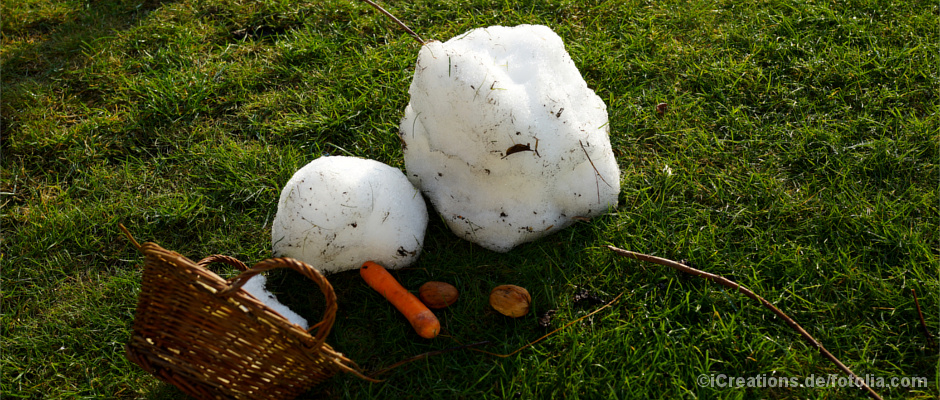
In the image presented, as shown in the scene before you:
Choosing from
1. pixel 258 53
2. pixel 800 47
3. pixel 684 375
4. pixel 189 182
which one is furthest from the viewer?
pixel 258 53

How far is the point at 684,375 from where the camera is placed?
82.3 inches

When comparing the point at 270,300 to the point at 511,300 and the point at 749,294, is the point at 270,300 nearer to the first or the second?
the point at 511,300

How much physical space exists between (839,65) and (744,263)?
1.28 m

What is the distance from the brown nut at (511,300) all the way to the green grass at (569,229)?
0.20 feet

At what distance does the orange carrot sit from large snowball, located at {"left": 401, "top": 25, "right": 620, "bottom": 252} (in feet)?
1.15

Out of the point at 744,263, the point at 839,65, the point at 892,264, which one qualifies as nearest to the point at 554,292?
the point at 744,263

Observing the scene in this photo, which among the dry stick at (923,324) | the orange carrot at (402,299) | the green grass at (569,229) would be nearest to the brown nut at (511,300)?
the green grass at (569,229)

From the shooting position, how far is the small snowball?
219 cm

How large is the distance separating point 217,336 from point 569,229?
4.31 ft

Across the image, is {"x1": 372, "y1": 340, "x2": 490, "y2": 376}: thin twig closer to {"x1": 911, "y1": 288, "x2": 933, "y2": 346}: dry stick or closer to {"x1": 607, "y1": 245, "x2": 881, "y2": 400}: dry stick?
{"x1": 607, "y1": 245, "x2": 881, "y2": 400}: dry stick

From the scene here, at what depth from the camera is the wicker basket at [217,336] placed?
5.82ft

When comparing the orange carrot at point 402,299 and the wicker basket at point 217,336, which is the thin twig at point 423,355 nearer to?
the orange carrot at point 402,299

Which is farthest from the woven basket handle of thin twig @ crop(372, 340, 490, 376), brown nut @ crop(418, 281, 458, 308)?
brown nut @ crop(418, 281, 458, 308)

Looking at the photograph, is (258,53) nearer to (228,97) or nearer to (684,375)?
(228,97)
